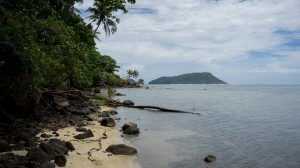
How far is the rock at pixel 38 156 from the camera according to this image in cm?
890

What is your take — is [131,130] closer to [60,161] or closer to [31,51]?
[60,161]

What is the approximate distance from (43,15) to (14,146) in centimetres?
600

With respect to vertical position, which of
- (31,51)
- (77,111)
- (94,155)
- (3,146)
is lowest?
(94,155)

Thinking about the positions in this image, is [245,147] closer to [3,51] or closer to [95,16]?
[3,51]

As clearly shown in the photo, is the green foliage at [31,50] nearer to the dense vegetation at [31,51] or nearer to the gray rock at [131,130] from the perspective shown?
the dense vegetation at [31,51]

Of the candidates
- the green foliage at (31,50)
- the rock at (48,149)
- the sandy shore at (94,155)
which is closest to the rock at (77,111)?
the sandy shore at (94,155)

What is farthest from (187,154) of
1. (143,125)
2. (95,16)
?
(95,16)

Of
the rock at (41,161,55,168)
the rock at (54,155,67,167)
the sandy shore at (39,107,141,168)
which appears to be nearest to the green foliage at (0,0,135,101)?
the rock at (54,155,67,167)

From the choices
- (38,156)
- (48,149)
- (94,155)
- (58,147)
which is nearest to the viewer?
(38,156)

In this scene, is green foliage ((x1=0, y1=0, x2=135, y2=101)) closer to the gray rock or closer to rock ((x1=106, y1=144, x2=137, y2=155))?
rock ((x1=106, y1=144, x2=137, y2=155))

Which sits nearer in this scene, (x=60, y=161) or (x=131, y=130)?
(x=60, y=161)

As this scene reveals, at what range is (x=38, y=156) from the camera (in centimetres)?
899

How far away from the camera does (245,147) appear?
47.8 feet

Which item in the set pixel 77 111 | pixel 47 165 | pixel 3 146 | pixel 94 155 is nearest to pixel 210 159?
pixel 94 155
